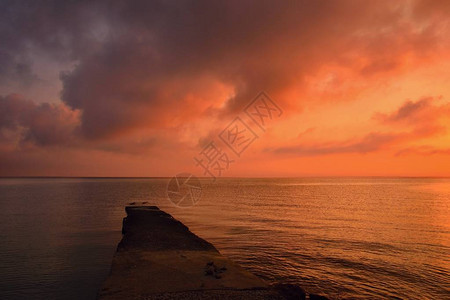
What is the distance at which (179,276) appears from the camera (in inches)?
507

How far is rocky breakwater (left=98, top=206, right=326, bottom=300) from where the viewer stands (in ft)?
35.6

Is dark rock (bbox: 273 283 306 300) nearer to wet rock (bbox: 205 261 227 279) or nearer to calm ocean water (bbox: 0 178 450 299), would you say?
wet rock (bbox: 205 261 227 279)

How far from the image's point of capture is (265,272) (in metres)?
17.6

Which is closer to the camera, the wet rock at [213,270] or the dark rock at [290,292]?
the dark rock at [290,292]

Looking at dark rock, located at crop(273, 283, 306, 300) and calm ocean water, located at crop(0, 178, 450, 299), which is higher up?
dark rock, located at crop(273, 283, 306, 300)

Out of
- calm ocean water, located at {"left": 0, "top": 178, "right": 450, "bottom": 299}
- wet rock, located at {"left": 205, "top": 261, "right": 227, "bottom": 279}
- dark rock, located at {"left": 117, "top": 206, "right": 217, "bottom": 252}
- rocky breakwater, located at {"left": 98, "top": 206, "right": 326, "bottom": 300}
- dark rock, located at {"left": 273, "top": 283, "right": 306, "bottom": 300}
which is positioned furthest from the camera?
dark rock, located at {"left": 117, "top": 206, "right": 217, "bottom": 252}

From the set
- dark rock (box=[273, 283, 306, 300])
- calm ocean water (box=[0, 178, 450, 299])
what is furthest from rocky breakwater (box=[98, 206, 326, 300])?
calm ocean water (box=[0, 178, 450, 299])

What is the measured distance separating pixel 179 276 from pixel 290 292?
5.03 m

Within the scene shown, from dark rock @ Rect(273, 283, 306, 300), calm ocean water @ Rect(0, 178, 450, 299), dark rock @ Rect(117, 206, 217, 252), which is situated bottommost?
calm ocean water @ Rect(0, 178, 450, 299)

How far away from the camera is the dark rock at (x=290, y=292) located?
10.7 meters

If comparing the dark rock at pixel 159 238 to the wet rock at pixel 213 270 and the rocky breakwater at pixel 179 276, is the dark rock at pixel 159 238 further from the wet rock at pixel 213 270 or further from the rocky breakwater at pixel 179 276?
the wet rock at pixel 213 270

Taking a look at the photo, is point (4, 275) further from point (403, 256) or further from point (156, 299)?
point (403, 256)

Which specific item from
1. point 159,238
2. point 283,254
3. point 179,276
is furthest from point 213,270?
point 283,254

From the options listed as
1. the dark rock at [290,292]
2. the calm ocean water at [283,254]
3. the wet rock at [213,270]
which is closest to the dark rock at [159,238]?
the calm ocean water at [283,254]
